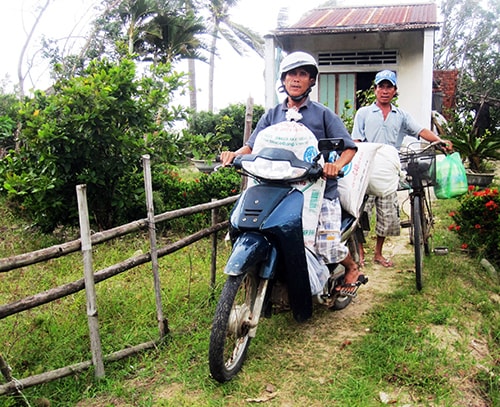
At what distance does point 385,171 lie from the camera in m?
4.07

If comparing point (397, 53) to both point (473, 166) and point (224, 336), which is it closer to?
point (473, 166)

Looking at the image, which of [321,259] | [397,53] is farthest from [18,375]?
[397,53]

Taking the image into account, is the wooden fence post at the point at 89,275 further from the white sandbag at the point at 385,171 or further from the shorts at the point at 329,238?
the white sandbag at the point at 385,171

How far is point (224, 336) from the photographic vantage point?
266 centimetres

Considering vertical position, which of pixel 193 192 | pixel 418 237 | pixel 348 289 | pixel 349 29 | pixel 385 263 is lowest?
pixel 385 263

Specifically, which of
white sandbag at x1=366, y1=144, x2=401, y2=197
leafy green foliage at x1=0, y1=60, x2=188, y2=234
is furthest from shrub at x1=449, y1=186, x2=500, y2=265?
leafy green foliage at x1=0, y1=60, x2=188, y2=234

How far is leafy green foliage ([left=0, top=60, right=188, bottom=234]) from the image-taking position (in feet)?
18.1

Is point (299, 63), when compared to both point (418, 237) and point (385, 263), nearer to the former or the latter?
point (418, 237)

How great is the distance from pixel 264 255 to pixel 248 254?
157 mm

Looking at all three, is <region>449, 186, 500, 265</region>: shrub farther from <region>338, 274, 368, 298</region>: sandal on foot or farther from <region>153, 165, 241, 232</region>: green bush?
<region>153, 165, 241, 232</region>: green bush

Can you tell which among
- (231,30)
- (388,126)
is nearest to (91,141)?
(388,126)

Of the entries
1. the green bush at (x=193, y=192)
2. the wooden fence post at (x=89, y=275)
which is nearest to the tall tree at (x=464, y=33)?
the green bush at (x=193, y=192)

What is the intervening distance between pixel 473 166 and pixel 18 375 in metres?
7.97

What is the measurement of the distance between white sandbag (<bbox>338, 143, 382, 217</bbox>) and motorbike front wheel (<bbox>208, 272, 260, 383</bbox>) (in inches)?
40.8
